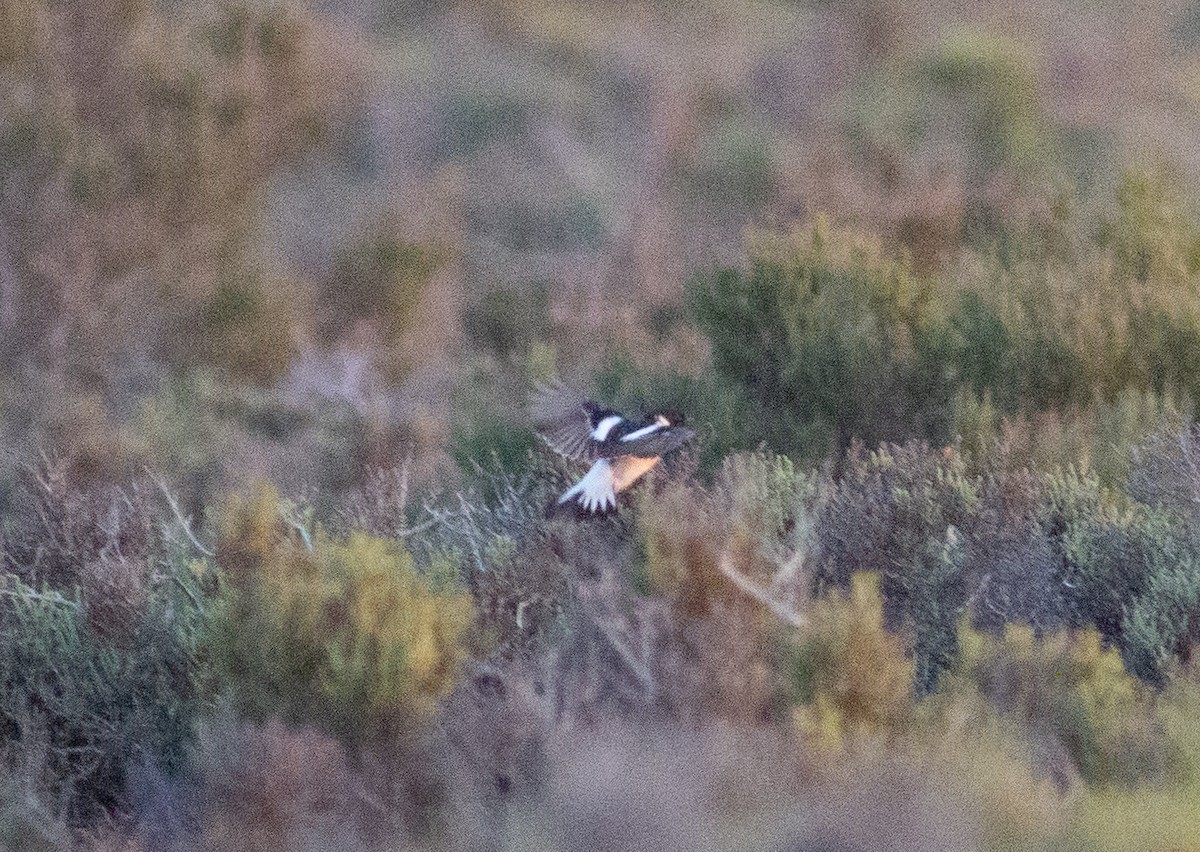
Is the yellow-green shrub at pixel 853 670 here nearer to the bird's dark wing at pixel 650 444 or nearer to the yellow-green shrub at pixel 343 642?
the yellow-green shrub at pixel 343 642

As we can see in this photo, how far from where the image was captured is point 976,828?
11.6 ft

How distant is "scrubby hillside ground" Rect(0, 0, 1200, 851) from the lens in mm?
4219

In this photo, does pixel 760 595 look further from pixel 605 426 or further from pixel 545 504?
pixel 545 504

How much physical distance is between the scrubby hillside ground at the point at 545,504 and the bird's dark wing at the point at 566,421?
33 centimetres

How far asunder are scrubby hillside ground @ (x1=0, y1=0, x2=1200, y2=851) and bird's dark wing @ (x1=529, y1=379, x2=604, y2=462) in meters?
0.33

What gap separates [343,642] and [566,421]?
7.13 feet

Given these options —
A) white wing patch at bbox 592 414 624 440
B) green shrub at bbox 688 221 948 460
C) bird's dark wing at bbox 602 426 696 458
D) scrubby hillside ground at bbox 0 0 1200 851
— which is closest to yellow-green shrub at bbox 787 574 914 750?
scrubby hillside ground at bbox 0 0 1200 851

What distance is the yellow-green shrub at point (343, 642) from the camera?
185 inches

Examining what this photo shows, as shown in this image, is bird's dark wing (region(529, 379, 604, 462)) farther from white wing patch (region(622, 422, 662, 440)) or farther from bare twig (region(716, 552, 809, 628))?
bare twig (region(716, 552, 809, 628))

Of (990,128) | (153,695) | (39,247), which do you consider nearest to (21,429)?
(39,247)

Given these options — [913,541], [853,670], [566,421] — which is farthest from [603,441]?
[853,670]

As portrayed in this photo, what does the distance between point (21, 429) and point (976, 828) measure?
10.6 metres

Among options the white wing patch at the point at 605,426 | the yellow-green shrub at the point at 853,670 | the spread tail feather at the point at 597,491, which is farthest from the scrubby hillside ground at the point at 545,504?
the white wing patch at the point at 605,426

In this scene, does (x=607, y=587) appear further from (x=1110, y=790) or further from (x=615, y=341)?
(x=615, y=341)
